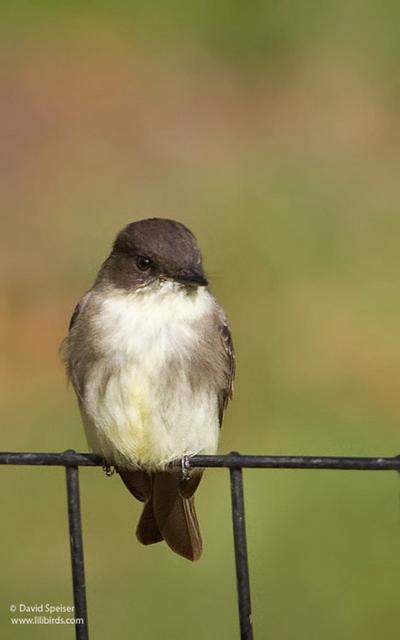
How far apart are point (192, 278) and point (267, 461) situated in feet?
2.89

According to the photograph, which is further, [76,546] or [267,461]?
[76,546]

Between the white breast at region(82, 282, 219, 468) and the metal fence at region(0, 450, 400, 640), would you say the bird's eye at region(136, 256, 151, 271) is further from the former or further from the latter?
the metal fence at region(0, 450, 400, 640)

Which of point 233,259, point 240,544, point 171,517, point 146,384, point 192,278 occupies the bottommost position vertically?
point 240,544

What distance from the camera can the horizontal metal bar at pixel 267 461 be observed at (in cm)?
190

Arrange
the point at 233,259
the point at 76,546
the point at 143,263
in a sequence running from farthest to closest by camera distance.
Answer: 1. the point at 233,259
2. the point at 143,263
3. the point at 76,546

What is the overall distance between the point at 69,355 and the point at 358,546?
1276mm

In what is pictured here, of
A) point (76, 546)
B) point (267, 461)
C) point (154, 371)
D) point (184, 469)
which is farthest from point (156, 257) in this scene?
point (267, 461)

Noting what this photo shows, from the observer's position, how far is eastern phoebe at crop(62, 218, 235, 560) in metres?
2.82

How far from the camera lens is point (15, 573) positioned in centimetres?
399

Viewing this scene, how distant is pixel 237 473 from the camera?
2.07 metres

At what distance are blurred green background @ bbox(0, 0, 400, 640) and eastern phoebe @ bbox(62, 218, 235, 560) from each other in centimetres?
88

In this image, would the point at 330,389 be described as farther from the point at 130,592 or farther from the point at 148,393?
the point at 148,393

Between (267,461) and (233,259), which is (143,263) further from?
(233,259)

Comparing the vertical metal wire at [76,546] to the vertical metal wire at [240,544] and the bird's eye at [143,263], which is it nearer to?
the vertical metal wire at [240,544]
